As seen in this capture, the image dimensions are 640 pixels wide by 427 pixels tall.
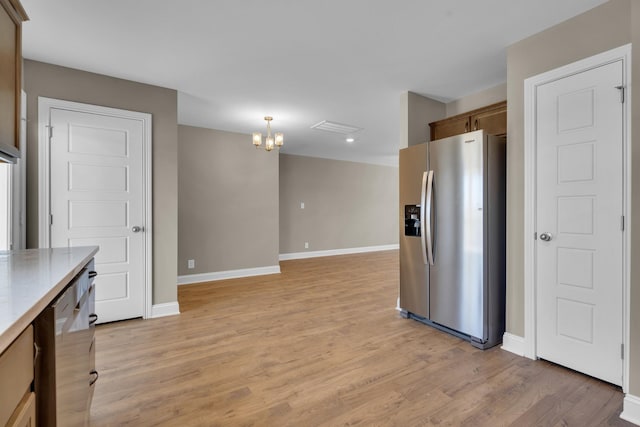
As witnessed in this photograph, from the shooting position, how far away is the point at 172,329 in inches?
118

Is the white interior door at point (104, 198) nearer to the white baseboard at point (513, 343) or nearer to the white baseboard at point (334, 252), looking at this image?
the white baseboard at point (513, 343)

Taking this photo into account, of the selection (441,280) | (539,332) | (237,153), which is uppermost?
(237,153)

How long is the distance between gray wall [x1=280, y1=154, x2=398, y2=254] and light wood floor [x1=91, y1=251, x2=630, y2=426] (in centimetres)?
390

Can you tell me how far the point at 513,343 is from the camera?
8.20 ft

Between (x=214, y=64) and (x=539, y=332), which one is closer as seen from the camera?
(x=539, y=332)

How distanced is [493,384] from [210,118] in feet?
14.8

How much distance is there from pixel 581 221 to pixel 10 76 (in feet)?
11.5

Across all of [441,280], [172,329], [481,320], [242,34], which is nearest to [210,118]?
[242,34]

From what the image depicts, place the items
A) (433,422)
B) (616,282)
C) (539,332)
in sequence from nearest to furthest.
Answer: (433,422), (616,282), (539,332)

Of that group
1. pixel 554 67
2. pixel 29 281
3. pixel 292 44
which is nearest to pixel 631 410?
pixel 554 67

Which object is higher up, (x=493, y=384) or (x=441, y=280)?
(x=441, y=280)

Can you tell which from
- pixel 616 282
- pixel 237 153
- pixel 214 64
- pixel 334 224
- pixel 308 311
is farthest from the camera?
pixel 334 224

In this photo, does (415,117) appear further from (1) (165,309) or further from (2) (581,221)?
(1) (165,309)

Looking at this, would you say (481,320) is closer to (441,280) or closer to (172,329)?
(441,280)
